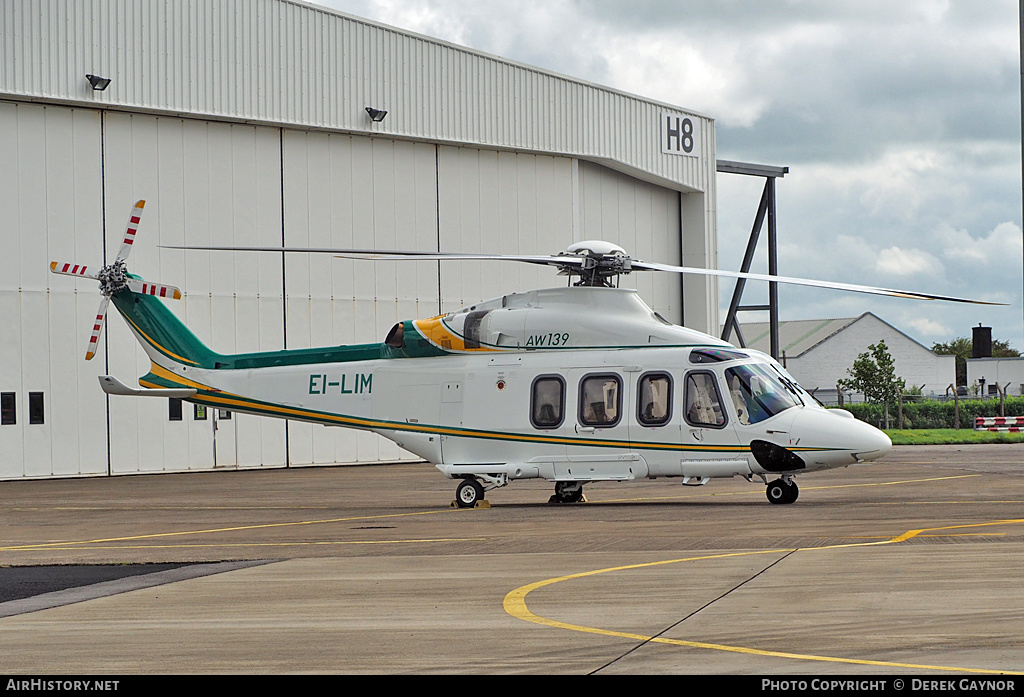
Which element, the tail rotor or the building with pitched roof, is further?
the building with pitched roof

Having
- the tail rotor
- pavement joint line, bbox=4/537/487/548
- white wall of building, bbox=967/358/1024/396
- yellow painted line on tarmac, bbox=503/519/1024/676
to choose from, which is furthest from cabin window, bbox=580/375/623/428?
white wall of building, bbox=967/358/1024/396

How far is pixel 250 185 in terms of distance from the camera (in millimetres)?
32031

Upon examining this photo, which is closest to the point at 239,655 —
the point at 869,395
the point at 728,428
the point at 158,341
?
the point at 728,428

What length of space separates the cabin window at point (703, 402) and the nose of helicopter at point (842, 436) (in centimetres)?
113

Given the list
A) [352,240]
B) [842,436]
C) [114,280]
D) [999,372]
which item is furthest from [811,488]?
[999,372]

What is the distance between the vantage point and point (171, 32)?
99.0 feet

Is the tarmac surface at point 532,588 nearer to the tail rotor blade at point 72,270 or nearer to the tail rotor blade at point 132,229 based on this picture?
the tail rotor blade at point 72,270

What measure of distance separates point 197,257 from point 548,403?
636 inches

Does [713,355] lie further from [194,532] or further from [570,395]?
[194,532]

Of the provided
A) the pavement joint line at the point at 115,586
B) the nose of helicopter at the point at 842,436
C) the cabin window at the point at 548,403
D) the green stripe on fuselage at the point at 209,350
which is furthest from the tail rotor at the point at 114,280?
the nose of helicopter at the point at 842,436

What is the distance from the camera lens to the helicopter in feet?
56.7

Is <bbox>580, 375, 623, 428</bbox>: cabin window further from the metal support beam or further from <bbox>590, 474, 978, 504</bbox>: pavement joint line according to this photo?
the metal support beam

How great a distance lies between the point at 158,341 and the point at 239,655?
1529 cm

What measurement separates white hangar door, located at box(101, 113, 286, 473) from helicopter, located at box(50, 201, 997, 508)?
10.7m
